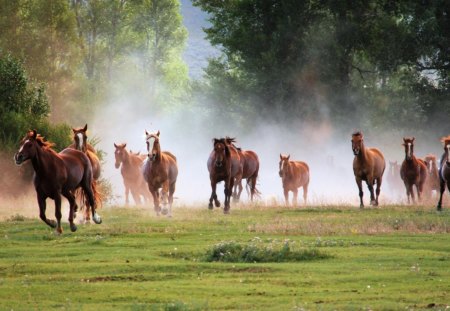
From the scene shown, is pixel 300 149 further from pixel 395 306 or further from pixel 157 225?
pixel 395 306

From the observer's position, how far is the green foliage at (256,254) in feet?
68.1

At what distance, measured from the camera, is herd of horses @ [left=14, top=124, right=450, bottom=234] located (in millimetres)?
26547

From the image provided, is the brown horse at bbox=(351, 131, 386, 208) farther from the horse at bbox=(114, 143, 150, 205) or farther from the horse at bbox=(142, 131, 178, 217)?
the horse at bbox=(114, 143, 150, 205)

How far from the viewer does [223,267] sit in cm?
1956

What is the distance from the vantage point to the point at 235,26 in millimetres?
75875

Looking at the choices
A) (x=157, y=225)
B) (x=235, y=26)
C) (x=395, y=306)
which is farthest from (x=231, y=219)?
(x=235, y=26)

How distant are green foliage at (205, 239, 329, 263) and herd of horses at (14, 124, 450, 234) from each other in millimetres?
6411

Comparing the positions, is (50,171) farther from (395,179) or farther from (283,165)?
(395,179)

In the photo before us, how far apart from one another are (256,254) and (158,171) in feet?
48.8

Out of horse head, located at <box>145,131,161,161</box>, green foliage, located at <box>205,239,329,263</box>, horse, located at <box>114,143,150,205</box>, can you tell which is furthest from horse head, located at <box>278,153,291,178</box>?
green foliage, located at <box>205,239,329,263</box>

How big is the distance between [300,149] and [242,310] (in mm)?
64341

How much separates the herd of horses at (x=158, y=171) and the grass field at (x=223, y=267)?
112 cm

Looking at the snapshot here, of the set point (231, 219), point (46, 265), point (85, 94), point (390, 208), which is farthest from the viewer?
point (85, 94)

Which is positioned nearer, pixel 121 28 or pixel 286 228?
pixel 286 228
